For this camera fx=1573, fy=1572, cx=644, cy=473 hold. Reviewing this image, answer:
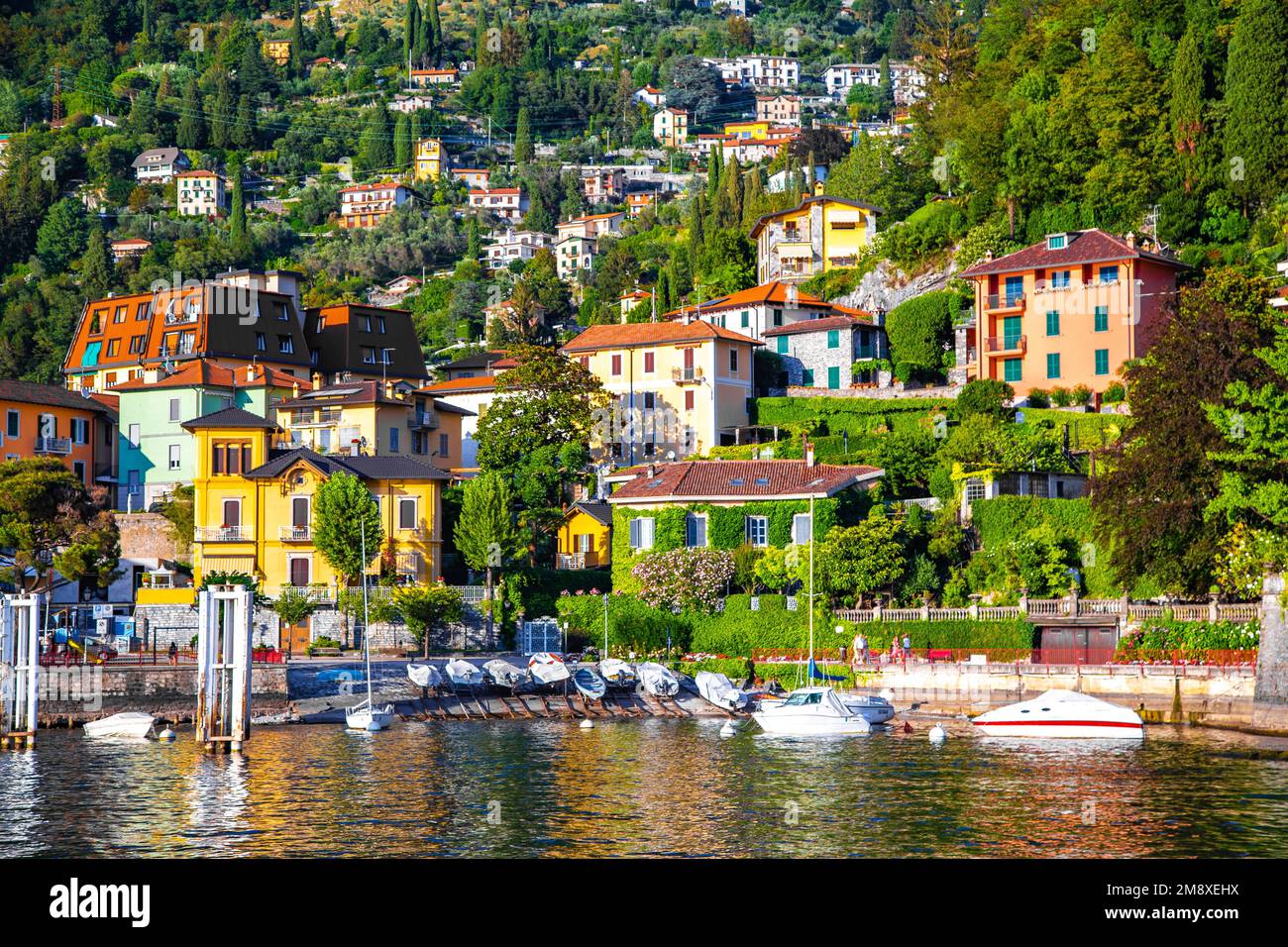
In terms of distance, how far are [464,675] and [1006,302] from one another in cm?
3874

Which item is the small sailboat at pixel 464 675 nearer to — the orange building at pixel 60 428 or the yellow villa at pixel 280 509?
the yellow villa at pixel 280 509

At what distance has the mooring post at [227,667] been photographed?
45.7m

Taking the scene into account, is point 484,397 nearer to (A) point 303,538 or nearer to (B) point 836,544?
(A) point 303,538

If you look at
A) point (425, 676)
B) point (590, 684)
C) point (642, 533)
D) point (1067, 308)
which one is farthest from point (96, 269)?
point (590, 684)

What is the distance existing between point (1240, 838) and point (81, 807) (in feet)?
78.9

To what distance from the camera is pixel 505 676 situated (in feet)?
190

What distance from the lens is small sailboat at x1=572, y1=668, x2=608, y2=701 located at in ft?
186

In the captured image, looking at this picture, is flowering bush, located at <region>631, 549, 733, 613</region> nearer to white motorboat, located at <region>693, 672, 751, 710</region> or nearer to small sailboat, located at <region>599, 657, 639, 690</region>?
small sailboat, located at <region>599, 657, 639, 690</region>

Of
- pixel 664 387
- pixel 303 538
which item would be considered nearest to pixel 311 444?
pixel 303 538

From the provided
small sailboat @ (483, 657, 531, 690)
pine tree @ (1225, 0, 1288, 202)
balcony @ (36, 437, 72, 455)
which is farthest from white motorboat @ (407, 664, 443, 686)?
pine tree @ (1225, 0, 1288, 202)

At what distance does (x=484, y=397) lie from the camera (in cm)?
9725

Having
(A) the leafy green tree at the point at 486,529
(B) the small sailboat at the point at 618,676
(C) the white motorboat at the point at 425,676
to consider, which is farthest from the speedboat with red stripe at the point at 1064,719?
(A) the leafy green tree at the point at 486,529

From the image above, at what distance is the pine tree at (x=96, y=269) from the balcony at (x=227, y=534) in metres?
103

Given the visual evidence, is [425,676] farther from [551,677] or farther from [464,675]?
[551,677]
